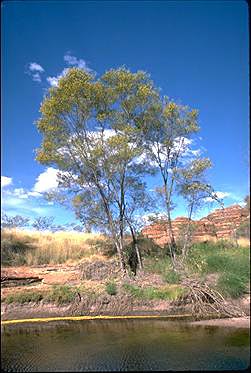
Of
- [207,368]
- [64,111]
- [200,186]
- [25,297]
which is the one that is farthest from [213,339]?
[64,111]

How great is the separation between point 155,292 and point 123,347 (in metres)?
4.37

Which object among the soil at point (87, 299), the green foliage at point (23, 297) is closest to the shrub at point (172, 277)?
the soil at point (87, 299)

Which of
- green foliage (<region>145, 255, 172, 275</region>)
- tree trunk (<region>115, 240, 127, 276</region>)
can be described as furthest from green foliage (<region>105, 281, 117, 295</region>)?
green foliage (<region>145, 255, 172, 275</region>)

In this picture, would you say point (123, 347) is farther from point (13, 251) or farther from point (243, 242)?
point (13, 251)

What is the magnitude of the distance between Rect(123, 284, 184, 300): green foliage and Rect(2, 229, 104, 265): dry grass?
5.66m

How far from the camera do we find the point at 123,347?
25.5 feet

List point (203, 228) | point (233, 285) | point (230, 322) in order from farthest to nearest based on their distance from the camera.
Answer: point (203, 228)
point (233, 285)
point (230, 322)

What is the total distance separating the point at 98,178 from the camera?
15.4 metres

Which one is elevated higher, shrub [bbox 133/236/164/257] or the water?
shrub [bbox 133/236/164/257]

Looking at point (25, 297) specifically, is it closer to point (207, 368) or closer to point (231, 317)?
point (231, 317)

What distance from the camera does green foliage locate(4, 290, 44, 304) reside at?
11.8 m

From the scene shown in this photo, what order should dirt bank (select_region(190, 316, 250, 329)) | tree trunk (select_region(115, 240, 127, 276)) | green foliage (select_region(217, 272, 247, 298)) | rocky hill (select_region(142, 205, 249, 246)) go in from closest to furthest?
dirt bank (select_region(190, 316, 250, 329))
green foliage (select_region(217, 272, 247, 298))
tree trunk (select_region(115, 240, 127, 276))
rocky hill (select_region(142, 205, 249, 246))

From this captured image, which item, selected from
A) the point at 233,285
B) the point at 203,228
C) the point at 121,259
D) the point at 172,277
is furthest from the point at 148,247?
the point at 233,285

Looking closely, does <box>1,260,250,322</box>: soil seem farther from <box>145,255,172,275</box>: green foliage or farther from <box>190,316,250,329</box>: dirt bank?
<box>190,316,250,329</box>: dirt bank
